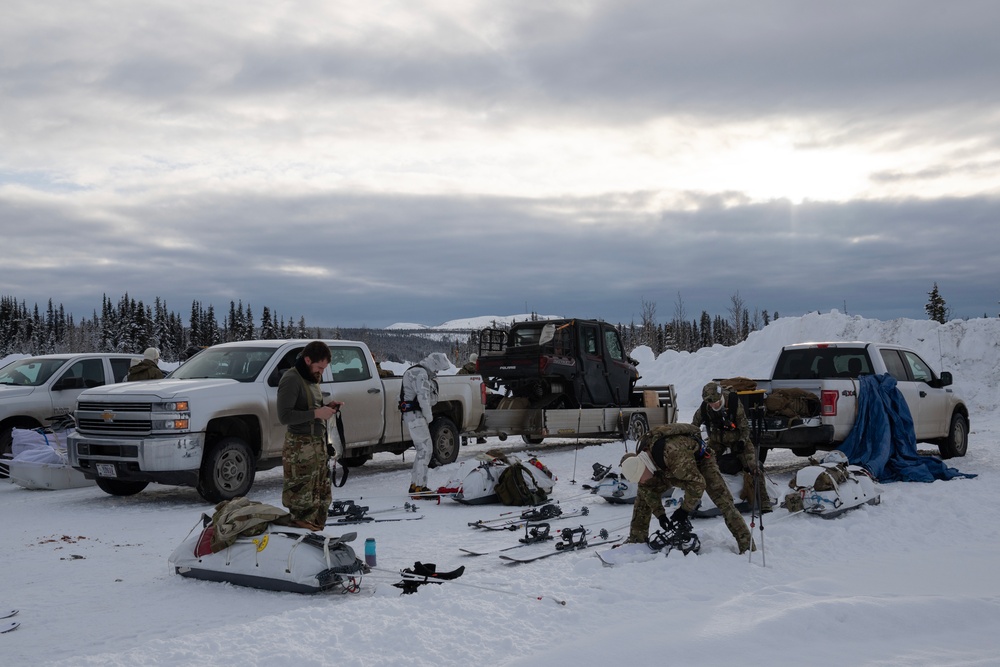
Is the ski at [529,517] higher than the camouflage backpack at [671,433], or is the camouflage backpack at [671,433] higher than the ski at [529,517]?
the camouflage backpack at [671,433]

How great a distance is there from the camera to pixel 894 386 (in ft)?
40.2

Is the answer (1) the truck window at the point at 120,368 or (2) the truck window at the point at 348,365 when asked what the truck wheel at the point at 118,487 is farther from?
(1) the truck window at the point at 120,368

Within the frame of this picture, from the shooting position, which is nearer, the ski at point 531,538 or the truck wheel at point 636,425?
the ski at point 531,538

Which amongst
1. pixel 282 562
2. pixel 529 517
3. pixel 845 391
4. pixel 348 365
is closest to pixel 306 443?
pixel 282 562

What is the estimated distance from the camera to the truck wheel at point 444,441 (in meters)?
13.9

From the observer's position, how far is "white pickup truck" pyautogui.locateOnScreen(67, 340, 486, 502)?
→ 1017cm

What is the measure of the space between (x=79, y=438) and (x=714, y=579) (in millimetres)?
7872

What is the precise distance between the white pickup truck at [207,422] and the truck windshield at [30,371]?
3474mm

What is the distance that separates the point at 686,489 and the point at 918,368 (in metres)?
8.34

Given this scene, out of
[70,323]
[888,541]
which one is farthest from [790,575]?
[70,323]

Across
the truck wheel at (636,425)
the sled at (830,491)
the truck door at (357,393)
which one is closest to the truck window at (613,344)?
the truck wheel at (636,425)

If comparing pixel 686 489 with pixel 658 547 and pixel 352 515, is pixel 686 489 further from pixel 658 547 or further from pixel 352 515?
pixel 352 515

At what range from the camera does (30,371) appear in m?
14.1

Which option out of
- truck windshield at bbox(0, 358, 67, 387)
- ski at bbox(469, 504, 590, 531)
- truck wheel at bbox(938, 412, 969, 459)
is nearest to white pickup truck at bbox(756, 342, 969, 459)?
truck wheel at bbox(938, 412, 969, 459)
